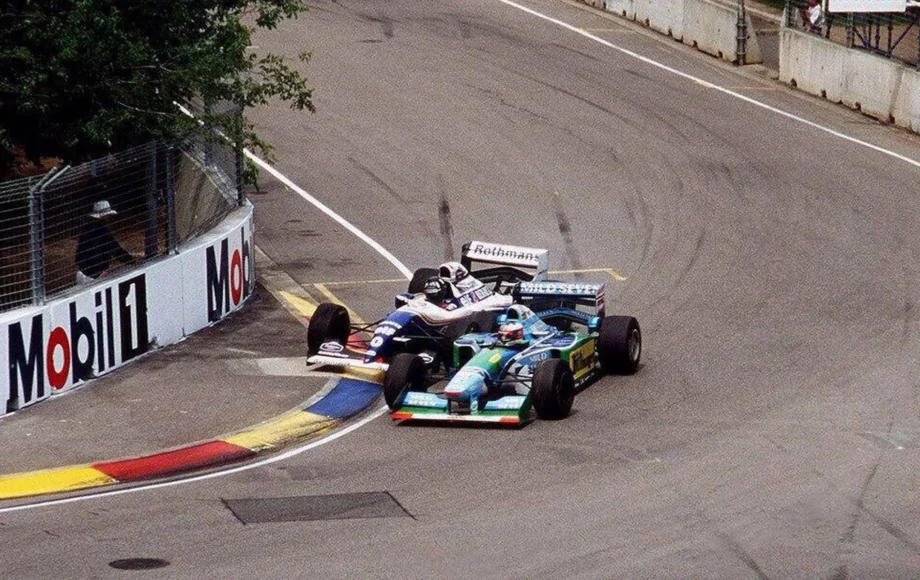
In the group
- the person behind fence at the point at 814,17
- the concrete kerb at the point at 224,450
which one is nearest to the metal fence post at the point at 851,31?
the person behind fence at the point at 814,17

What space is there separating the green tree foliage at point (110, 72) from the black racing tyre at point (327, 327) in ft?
10.7

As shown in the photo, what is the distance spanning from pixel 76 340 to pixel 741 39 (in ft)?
75.7

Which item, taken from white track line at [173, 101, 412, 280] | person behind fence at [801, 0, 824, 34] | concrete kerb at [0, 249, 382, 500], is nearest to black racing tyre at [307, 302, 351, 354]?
concrete kerb at [0, 249, 382, 500]

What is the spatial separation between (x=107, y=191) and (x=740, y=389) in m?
7.23

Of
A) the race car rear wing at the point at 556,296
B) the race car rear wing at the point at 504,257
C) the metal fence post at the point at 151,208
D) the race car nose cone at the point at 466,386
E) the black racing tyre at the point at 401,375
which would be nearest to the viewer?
the race car nose cone at the point at 466,386

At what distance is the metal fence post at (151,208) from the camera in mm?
19266

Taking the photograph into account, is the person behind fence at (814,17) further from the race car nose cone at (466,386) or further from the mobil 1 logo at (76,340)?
the race car nose cone at (466,386)

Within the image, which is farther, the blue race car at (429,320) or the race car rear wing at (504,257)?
the race car rear wing at (504,257)

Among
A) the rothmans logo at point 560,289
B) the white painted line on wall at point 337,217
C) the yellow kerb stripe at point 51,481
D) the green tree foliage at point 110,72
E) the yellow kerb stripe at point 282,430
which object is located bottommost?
the white painted line on wall at point 337,217

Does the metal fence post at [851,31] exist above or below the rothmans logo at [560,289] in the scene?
above

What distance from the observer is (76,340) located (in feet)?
57.9

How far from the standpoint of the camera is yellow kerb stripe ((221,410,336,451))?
51.7 feet

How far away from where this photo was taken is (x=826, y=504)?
1366 centimetres

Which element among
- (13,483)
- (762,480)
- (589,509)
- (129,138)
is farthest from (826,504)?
(129,138)
